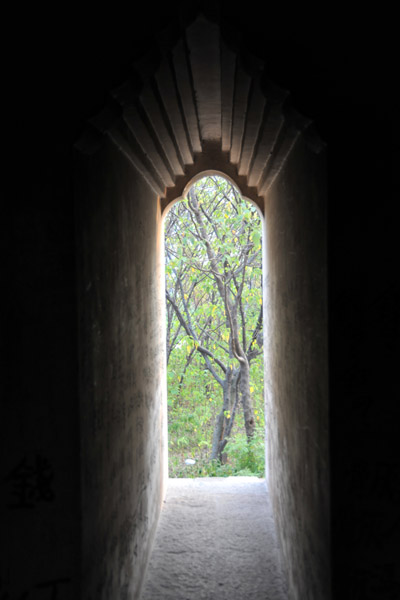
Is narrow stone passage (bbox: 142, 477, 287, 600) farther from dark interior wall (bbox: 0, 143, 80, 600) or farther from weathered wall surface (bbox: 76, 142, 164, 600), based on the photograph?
dark interior wall (bbox: 0, 143, 80, 600)

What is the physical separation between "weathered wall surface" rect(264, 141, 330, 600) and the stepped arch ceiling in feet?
1.10

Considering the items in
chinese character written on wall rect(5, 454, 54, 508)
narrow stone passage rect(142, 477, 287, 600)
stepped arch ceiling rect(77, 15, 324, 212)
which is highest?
stepped arch ceiling rect(77, 15, 324, 212)

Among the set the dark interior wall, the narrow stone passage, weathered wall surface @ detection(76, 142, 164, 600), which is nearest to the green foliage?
the narrow stone passage

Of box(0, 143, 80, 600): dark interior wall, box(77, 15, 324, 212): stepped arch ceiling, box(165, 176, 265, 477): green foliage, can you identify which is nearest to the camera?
box(0, 143, 80, 600): dark interior wall

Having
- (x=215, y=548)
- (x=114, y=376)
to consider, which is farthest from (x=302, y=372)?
(x=215, y=548)

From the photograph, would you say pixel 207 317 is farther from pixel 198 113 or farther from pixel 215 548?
pixel 198 113

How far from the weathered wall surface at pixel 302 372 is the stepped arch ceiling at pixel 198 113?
1.10ft

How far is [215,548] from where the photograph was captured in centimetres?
469

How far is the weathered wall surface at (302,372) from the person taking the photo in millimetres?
2498

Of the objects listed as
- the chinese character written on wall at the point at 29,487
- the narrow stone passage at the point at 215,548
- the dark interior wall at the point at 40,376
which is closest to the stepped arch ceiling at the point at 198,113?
the dark interior wall at the point at 40,376

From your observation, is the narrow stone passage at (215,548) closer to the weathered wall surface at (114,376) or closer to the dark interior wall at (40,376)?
the weathered wall surface at (114,376)

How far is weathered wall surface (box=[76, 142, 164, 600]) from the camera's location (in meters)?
2.51

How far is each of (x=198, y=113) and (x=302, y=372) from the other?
8.19 feet

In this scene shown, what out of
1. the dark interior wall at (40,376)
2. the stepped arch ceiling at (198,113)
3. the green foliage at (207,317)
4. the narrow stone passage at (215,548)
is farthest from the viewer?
the green foliage at (207,317)
